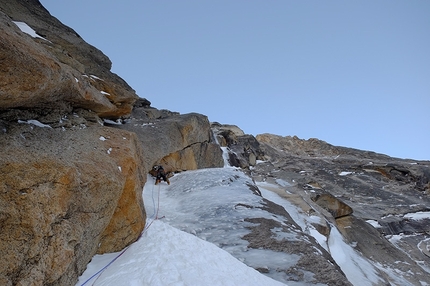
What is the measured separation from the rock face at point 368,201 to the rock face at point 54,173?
16.8ft

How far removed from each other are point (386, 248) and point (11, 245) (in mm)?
21861

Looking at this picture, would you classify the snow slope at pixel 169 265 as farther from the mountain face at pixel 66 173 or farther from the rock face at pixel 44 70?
the rock face at pixel 44 70

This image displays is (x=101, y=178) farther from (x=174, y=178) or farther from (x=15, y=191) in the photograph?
(x=174, y=178)

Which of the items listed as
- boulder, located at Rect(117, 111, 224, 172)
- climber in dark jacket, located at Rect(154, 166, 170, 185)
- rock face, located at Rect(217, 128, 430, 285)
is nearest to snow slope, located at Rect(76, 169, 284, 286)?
rock face, located at Rect(217, 128, 430, 285)

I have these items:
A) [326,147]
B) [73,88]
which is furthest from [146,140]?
[326,147]

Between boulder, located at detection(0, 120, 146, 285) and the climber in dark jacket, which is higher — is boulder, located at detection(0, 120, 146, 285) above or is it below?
below

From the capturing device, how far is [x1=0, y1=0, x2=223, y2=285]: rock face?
4.12 m

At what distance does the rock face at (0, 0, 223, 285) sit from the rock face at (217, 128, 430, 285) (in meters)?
5.11

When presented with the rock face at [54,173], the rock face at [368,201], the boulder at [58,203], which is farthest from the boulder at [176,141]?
the boulder at [58,203]

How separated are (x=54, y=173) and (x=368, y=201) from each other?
33.5 m

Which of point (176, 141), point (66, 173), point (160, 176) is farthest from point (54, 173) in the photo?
point (176, 141)

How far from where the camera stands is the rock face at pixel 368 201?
56.6 ft

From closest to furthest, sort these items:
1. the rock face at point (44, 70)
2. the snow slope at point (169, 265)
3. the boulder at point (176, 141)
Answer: the rock face at point (44, 70) < the snow slope at point (169, 265) < the boulder at point (176, 141)

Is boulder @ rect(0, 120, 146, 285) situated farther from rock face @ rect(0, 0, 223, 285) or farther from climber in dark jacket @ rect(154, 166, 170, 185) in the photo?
climber in dark jacket @ rect(154, 166, 170, 185)
